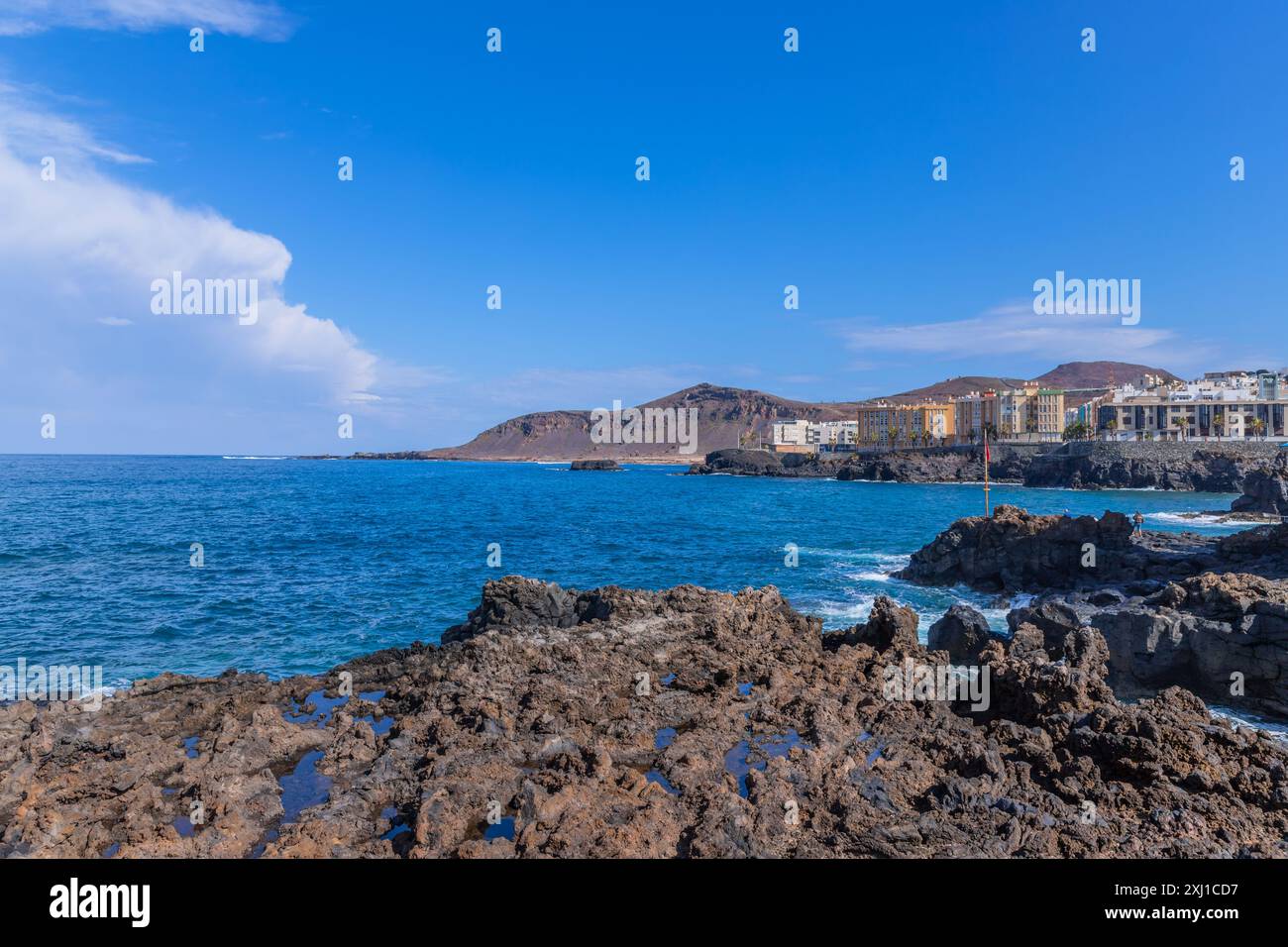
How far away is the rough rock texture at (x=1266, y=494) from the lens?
55.8 metres

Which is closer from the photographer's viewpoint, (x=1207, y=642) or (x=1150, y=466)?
(x=1207, y=642)

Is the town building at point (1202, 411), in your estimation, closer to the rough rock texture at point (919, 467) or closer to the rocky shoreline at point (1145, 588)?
the rough rock texture at point (919, 467)

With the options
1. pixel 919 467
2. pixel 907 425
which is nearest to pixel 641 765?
pixel 919 467

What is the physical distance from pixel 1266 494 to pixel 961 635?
58.4 metres

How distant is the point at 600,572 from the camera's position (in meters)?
35.0

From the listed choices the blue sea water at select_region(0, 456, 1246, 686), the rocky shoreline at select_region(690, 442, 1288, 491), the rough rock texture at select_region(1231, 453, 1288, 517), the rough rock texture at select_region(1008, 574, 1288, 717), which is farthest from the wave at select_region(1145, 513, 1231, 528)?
the rough rock texture at select_region(1008, 574, 1288, 717)

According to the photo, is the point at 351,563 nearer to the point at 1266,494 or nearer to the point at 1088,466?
the point at 1266,494

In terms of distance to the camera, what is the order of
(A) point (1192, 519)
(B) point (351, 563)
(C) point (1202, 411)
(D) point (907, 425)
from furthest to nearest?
(D) point (907, 425)
(C) point (1202, 411)
(A) point (1192, 519)
(B) point (351, 563)

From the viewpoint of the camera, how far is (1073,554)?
29.5 metres

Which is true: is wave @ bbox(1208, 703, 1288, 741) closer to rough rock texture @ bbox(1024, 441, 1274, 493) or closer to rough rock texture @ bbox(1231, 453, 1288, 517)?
rough rock texture @ bbox(1231, 453, 1288, 517)
